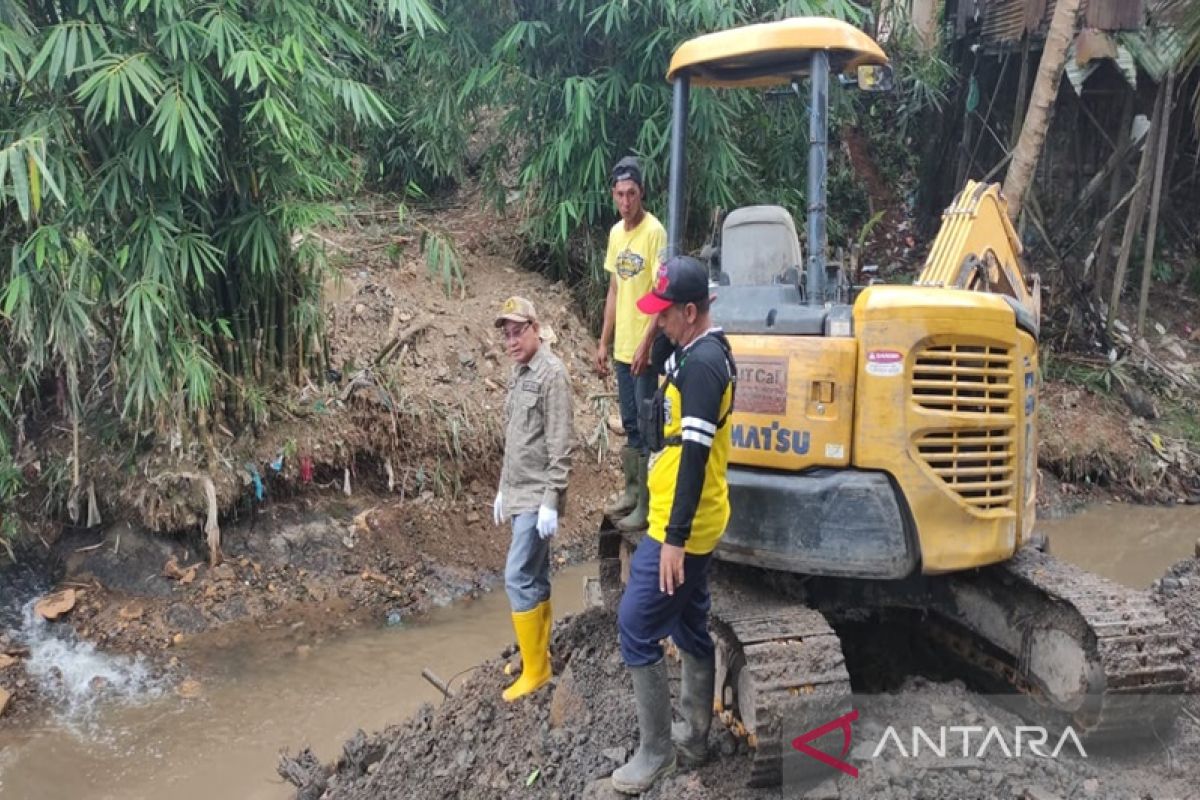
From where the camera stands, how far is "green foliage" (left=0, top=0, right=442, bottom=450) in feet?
15.0

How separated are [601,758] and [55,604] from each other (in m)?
4.06

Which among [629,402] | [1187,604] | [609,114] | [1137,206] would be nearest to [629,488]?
[629,402]

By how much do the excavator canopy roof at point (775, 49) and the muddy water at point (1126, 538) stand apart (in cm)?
431

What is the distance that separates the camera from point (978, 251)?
4.00 m

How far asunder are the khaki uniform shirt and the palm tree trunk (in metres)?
5.18

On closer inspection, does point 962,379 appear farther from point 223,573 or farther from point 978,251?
point 223,573

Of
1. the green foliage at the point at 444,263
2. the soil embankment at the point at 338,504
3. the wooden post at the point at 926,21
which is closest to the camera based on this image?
the soil embankment at the point at 338,504

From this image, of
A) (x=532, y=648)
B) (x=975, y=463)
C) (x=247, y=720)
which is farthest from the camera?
(x=247, y=720)

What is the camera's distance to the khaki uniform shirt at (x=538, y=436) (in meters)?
3.59

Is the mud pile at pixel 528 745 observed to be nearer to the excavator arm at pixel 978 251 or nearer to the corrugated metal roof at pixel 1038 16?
the excavator arm at pixel 978 251

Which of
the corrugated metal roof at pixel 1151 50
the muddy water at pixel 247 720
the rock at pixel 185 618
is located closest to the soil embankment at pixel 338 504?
the rock at pixel 185 618

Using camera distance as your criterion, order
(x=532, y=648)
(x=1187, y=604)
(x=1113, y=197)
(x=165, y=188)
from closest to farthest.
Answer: (x=532, y=648)
(x=1187, y=604)
(x=165, y=188)
(x=1113, y=197)

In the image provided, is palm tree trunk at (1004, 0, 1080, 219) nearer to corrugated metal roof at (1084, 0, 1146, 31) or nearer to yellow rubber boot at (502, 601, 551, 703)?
corrugated metal roof at (1084, 0, 1146, 31)

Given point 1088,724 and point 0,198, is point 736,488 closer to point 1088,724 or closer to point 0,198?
point 1088,724
